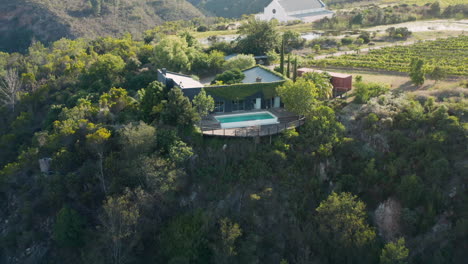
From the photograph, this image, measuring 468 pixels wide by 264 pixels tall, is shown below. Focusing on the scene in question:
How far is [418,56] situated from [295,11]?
41.0m

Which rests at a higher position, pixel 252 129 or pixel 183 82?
pixel 183 82

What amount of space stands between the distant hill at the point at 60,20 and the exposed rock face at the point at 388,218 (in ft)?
284

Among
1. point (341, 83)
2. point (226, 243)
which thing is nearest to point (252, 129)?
point (226, 243)

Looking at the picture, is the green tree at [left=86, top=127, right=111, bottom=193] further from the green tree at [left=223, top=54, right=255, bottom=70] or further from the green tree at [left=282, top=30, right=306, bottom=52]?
the green tree at [left=282, top=30, right=306, bottom=52]

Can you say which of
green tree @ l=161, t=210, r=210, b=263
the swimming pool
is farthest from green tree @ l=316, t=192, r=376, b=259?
the swimming pool

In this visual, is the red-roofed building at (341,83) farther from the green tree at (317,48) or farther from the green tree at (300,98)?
the green tree at (317,48)

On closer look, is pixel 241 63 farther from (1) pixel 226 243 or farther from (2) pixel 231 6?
(2) pixel 231 6

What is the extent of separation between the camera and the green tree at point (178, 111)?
33812 mm

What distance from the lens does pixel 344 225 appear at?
26797mm

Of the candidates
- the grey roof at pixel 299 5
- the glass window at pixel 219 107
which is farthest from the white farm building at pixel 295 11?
the glass window at pixel 219 107

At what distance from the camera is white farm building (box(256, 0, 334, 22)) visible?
83.0 meters

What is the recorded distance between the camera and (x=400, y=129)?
32.8 meters

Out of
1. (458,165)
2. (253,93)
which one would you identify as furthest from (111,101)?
(458,165)

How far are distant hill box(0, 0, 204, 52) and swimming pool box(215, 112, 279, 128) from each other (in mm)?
73012
